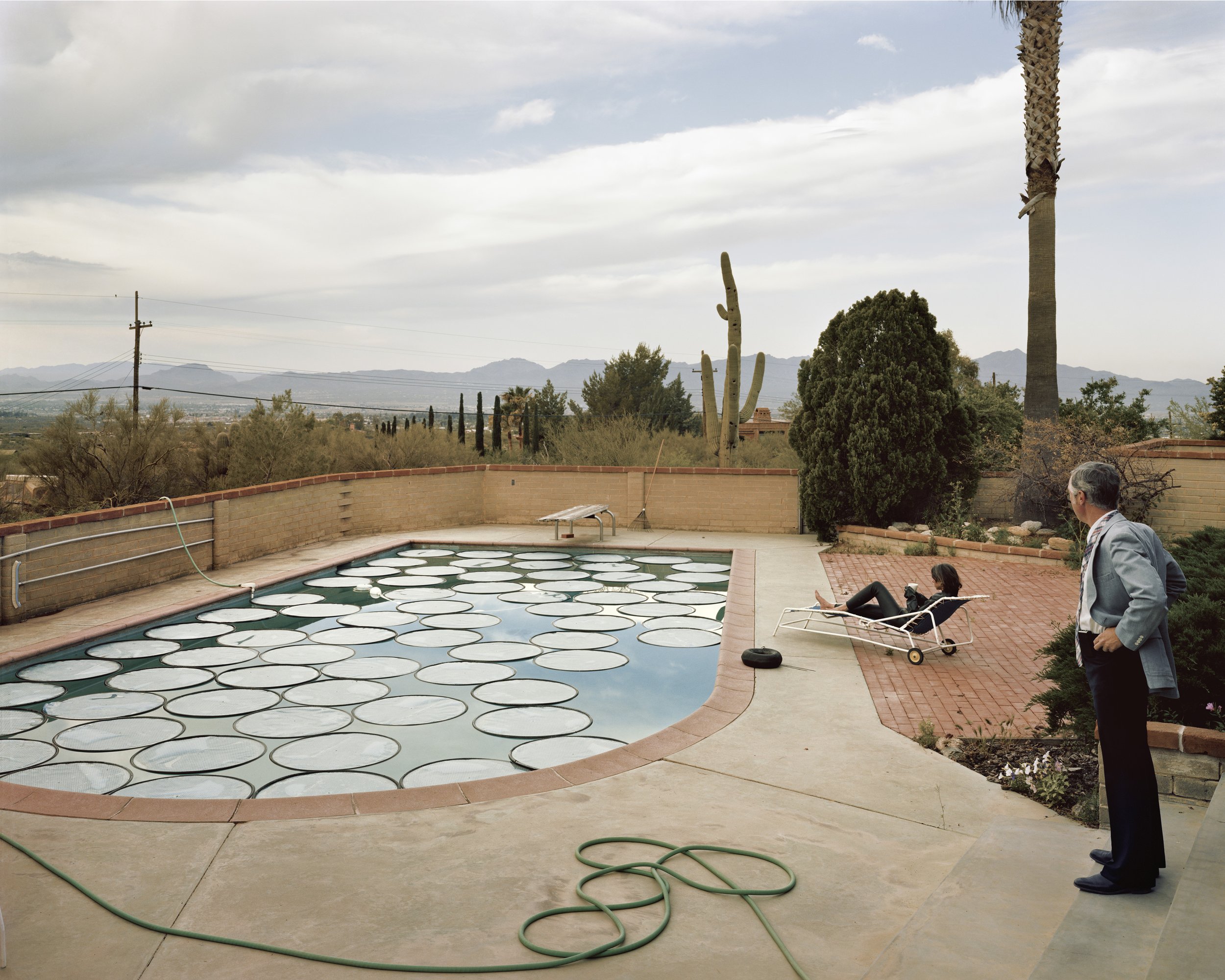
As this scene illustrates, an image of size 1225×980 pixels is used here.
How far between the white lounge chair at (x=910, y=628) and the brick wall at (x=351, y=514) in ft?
22.6

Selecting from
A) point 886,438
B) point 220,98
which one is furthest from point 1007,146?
point 220,98

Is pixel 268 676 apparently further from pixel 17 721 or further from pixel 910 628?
pixel 910 628

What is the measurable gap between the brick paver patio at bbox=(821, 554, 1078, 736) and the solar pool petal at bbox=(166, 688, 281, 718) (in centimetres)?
419

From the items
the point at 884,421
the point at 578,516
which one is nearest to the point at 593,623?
the point at 578,516

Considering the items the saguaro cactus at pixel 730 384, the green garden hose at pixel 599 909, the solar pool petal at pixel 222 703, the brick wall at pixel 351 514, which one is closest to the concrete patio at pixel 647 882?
the green garden hose at pixel 599 909

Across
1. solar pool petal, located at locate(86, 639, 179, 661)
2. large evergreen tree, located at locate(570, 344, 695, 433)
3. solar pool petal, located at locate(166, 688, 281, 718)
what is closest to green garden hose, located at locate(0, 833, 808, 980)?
solar pool petal, located at locate(166, 688, 281, 718)

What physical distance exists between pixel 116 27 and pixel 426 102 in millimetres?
8699

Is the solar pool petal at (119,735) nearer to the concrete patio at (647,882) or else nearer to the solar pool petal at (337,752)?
the solar pool petal at (337,752)

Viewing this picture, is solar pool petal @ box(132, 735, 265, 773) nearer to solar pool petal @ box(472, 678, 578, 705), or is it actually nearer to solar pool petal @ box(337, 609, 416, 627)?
solar pool petal @ box(472, 678, 578, 705)

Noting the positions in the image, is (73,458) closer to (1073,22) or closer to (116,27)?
(116,27)

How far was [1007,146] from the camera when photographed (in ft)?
49.4

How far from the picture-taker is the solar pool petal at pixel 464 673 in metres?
6.33

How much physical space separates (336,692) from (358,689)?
151 millimetres

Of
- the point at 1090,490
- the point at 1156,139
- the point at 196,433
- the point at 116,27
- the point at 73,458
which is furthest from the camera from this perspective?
the point at 196,433
